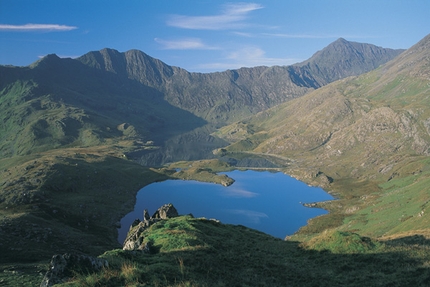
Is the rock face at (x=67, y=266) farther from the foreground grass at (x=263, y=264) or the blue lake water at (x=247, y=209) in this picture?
the blue lake water at (x=247, y=209)

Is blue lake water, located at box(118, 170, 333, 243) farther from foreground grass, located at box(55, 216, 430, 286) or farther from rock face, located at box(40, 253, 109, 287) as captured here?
rock face, located at box(40, 253, 109, 287)

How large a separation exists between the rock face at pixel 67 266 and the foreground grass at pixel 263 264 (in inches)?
43.2

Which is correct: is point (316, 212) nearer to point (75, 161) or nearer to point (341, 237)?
point (341, 237)

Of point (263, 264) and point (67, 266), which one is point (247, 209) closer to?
point (263, 264)

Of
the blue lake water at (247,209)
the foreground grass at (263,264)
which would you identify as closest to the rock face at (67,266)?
the foreground grass at (263,264)

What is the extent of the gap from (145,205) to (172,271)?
6311 inches

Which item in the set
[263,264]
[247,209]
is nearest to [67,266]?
[263,264]

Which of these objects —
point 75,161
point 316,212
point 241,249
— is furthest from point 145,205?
point 241,249

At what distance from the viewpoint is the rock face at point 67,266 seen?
61.1ft

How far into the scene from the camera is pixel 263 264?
2853cm

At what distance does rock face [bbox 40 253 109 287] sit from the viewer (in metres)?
18.6

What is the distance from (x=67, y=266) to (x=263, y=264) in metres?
17.2

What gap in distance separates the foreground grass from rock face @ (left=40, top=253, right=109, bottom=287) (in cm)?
110

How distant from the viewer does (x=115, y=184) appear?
7446 inches
